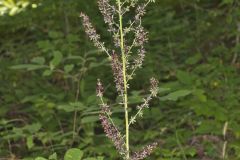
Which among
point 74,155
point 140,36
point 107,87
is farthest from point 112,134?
point 107,87

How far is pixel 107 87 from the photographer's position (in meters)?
3.17

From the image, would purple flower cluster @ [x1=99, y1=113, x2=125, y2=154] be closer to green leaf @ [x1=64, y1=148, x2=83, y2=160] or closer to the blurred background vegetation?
green leaf @ [x1=64, y1=148, x2=83, y2=160]

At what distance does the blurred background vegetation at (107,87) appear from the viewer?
9.70ft

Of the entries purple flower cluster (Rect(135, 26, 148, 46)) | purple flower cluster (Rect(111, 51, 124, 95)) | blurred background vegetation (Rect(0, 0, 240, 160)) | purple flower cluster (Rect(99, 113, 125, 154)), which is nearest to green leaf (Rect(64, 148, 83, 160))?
purple flower cluster (Rect(99, 113, 125, 154))

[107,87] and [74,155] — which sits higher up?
[107,87]

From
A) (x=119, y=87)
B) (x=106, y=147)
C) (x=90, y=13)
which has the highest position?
(x=90, y=13)

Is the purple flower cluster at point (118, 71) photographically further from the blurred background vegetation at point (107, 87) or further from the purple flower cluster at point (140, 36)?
the blurred background vegetation at point (107, 87)

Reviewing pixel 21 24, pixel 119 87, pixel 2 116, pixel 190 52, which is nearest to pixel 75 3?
pixel 21 24

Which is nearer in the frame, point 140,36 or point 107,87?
point 140,36

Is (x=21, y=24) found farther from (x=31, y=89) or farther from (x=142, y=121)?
(x=142, y=121)

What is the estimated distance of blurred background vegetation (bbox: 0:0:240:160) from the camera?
9.70 ft

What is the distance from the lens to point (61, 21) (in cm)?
527

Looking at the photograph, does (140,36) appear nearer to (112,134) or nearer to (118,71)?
(118,71)

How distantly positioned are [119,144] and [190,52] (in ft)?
11.7
